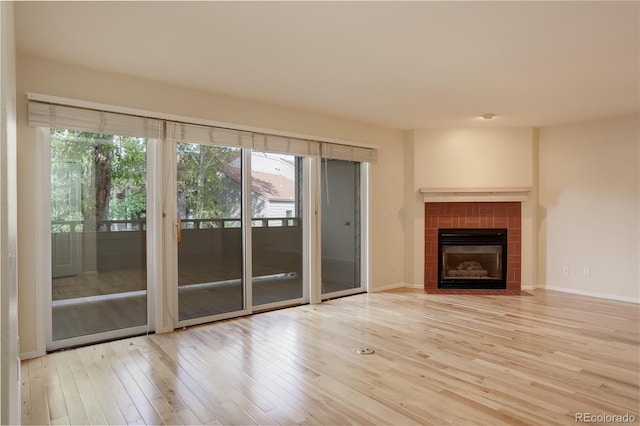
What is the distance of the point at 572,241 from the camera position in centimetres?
554

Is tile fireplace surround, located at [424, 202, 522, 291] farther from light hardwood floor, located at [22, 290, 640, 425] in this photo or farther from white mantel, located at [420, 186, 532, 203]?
light hardwood floor, located at [22, 290, 640, 425]

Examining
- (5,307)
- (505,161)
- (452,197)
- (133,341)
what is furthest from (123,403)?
(505,161)

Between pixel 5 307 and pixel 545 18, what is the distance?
318 centimetres

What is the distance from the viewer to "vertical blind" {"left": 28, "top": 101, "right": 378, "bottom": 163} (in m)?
3.15

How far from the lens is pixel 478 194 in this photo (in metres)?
5.70

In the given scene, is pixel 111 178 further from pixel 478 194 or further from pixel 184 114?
pixel 478 194

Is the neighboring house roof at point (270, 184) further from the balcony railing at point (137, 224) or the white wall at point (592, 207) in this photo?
the white wall at point (592, 207)

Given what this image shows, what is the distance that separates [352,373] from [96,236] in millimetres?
2601

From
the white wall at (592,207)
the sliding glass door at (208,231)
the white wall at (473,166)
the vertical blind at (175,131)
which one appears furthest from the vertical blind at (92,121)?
the white wall at (592,207)

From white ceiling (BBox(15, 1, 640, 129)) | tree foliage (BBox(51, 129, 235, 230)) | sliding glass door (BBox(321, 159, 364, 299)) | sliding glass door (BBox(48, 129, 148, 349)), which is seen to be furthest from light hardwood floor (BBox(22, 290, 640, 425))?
white ceiling (BBox(15, 1, 640, 129))

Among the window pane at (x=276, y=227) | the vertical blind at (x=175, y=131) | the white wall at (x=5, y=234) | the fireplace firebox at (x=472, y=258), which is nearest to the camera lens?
the white wall at (x=5, y=234)

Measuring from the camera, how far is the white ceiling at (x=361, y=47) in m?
2.39

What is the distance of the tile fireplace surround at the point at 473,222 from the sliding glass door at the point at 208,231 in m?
3.01

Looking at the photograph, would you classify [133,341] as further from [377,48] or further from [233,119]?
[377,48]
